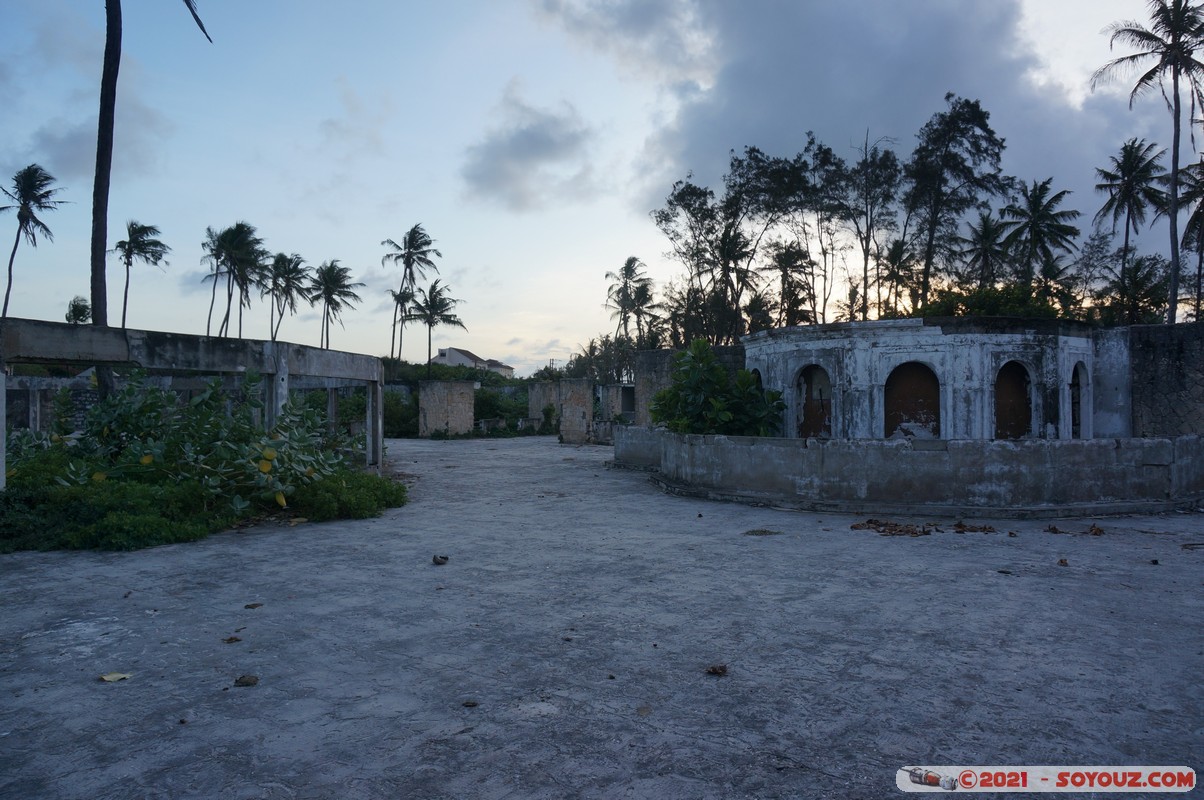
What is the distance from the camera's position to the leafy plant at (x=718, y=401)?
46.9ft

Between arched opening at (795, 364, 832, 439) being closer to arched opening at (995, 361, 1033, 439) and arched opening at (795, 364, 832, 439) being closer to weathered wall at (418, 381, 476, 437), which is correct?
arched opening at (995, 361, 1033, 439)

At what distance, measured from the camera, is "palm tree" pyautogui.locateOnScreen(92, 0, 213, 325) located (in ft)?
50.0

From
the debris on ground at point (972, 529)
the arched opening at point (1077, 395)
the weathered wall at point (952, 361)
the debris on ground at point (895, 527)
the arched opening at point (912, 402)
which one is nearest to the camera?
the debris on ground at point (895, 527)

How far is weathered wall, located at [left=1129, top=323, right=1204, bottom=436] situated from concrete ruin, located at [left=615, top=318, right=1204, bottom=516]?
0.03 metres

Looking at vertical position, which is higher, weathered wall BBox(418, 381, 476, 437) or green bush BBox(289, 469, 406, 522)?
weathered wall BBox(418, 381, 476, 437)

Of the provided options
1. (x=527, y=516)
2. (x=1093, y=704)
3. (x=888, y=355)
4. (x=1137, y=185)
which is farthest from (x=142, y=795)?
(x=1137, y=185)

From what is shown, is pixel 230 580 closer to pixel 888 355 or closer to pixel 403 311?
pixel 888 355

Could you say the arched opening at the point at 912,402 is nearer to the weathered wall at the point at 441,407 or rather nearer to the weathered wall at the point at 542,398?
the weathered wall at the point at 441,407

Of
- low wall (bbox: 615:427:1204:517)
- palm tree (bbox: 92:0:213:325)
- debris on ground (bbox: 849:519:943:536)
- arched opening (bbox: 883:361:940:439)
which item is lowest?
debris on ground (bbox: 849:519:943:536)

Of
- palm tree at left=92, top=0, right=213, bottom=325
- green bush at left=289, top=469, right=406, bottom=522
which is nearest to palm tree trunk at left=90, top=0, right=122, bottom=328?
palm tree at left=92, top=0, right=213, bottom=325

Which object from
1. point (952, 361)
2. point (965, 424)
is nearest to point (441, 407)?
point (952, 361)

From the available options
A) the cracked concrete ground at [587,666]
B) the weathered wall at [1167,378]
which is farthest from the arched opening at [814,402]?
the weathered wall at [1167,378]

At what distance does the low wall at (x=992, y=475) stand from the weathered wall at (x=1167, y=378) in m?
4.71

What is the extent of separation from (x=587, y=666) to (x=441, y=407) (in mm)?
27007
